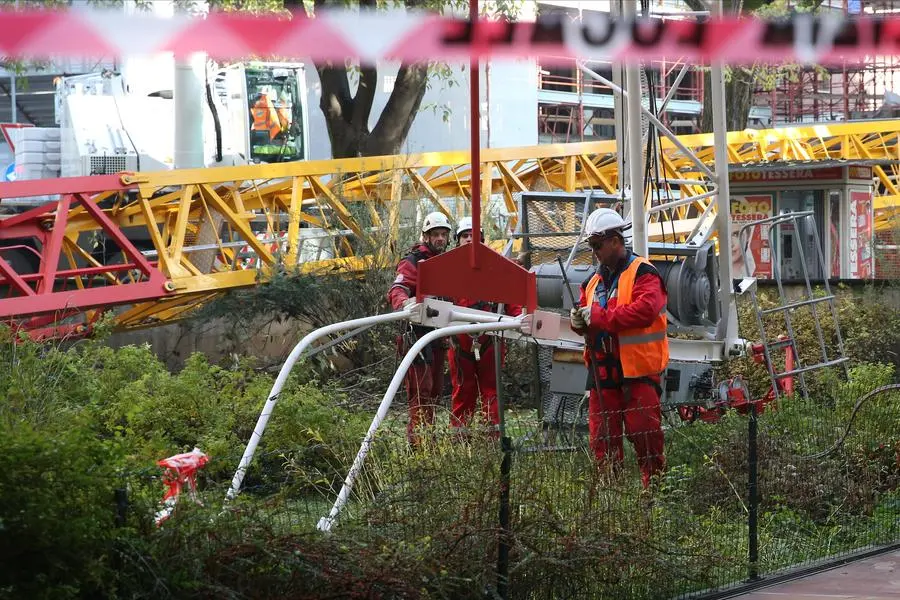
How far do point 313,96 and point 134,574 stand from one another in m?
26.3

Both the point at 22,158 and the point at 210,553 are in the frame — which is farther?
the point at 22,158

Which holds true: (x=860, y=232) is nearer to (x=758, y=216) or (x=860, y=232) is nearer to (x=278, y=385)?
(x=758, y=216)

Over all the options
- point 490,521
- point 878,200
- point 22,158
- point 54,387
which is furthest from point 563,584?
point 878,200

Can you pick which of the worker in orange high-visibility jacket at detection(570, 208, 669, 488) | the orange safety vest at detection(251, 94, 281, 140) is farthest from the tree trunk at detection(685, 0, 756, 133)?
the worker in orange high-visibility jacket at detection(570, 208, 669, 488)

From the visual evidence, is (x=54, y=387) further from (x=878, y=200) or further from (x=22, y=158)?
(x=878, y=200)

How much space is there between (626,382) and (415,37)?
14.8 feet

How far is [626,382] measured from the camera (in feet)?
29.6

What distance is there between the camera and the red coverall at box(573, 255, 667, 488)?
870 centimetres

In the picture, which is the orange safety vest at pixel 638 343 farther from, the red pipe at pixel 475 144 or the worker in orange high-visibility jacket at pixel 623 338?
the red pipe at pixel 475 144

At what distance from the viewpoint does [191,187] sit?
15.9 metres

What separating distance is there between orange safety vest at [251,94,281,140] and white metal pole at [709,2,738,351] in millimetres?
13557

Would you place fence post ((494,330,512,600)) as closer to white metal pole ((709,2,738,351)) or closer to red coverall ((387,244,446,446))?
red coverall ((387,244,446,446))

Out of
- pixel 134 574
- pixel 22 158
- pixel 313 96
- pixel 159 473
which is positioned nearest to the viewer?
pixel 134 574

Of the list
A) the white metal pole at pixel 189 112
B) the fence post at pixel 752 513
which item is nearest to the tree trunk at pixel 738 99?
the white metal pole at pixel 189 112
